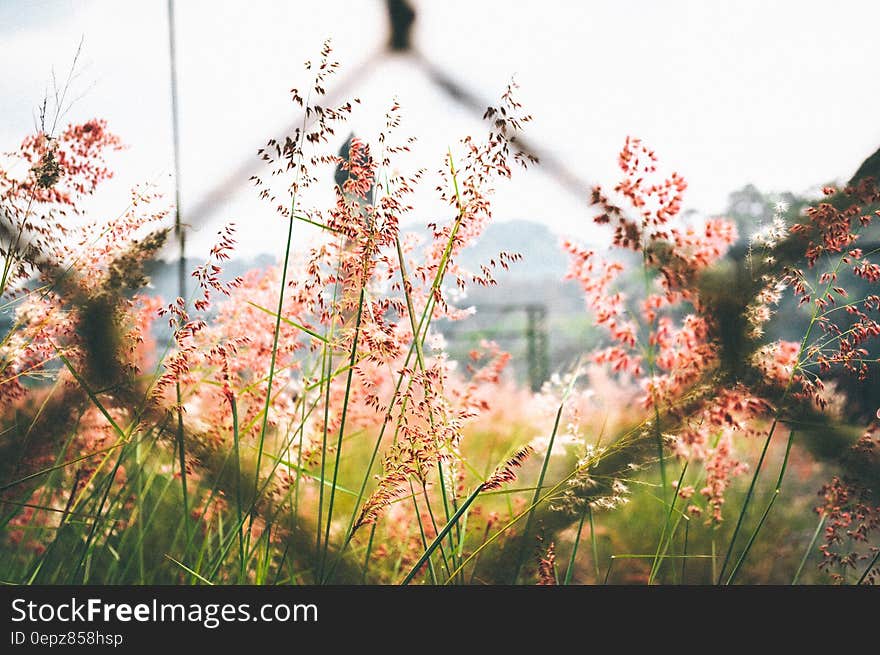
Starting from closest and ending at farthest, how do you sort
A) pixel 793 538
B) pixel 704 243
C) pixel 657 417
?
pixel 657 417
pixel 704 243
pixel 793 538

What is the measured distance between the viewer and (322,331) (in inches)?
32.0

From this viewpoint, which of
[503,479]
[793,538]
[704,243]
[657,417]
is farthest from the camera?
[793,538]

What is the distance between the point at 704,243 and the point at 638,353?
146 millimetres

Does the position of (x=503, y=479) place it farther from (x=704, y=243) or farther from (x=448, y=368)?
(x=704, y=243)

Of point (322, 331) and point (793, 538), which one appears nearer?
point (322, 331)

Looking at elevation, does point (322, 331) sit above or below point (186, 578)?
above

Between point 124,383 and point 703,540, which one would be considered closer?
point 124,383

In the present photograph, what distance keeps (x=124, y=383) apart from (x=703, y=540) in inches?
27.8

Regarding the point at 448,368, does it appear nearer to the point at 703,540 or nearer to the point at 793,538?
the point at 703,540

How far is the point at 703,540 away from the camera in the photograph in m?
0.91
